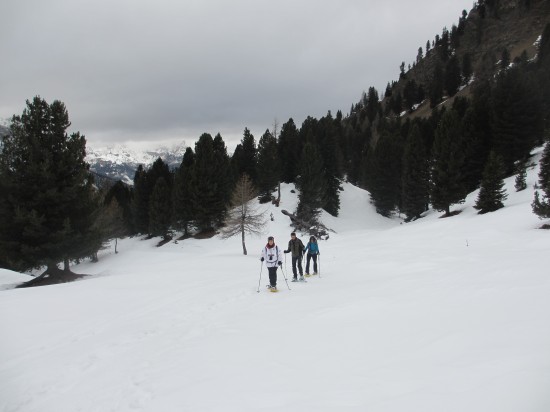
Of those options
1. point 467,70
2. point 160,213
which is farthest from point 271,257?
point 467,70

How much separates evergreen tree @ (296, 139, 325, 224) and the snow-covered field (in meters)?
33.1

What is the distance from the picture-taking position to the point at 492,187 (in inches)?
1177

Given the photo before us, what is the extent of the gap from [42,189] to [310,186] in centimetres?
3346

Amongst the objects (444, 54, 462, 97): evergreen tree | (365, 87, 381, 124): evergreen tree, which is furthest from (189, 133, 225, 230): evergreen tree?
(365, 87, 381, 124): evergreen tree

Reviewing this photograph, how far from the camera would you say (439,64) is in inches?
4909

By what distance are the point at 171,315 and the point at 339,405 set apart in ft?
23.0

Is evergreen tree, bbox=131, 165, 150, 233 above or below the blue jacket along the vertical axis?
above

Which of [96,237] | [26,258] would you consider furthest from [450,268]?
[26,258]

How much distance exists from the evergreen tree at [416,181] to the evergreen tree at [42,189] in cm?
4150

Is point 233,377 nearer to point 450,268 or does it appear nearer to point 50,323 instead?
point 50,323

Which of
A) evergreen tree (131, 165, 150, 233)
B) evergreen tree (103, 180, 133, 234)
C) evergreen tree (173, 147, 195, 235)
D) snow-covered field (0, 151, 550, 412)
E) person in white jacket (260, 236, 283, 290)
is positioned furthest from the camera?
evergreen tree (103, 180, 133, 234)

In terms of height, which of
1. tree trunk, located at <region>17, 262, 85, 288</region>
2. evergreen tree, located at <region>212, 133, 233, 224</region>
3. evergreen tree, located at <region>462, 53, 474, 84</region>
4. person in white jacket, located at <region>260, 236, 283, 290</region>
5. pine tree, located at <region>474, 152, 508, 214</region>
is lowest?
tree trunk, located at <region>17, 262, 85, 288</region>

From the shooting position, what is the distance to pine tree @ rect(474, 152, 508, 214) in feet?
94.3

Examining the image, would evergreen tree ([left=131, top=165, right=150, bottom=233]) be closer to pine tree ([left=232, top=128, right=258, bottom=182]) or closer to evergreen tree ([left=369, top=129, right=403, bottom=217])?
pine tree ([left=232, top=128, right=258, bottom=182])
